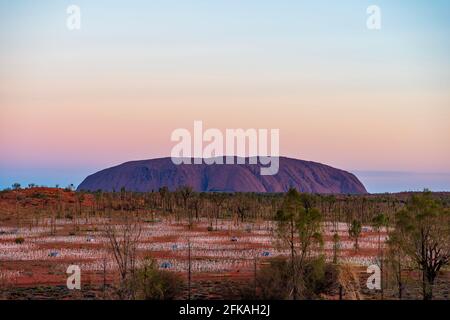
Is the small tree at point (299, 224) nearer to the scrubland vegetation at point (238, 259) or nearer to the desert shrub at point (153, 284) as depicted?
the scrubland vegetation at point (238, 259)

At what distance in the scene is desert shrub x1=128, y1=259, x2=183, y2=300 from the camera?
2473cm

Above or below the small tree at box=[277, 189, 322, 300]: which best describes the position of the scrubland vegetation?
below

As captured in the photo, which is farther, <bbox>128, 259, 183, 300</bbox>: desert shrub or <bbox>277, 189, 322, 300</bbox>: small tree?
<bbox>277, 189, 322, 300</bbox>: small tree

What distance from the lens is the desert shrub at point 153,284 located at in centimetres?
2473

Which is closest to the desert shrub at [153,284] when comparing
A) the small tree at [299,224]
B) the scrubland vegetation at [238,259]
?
the scrubland vegetation at [238,259]

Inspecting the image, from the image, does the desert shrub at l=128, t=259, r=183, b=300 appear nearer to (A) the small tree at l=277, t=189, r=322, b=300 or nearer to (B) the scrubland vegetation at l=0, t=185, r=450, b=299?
(B) the scrubland vegetation at l=0, t=185, r=450, b=299

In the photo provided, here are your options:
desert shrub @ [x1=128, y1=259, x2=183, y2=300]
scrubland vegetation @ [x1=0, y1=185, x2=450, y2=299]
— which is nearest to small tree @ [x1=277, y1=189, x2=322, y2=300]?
scrubland vegetation @ [x1=0, y1=185, x2=450, y2=299]

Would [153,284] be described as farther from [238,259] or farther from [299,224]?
[238,259]

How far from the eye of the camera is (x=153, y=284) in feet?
83.7

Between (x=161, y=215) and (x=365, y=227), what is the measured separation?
26295mm

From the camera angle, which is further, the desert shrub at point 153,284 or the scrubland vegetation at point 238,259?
the scrubland vegetation at point 238,259

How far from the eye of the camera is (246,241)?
5228 cm

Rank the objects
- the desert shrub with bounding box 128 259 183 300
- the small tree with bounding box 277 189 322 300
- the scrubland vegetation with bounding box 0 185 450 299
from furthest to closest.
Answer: the small tree with bounding box 277 189 322 300, the scrubland vegetation with bounding box 0 185 450 299, the desert shrub with bounding box 128 259 183 300

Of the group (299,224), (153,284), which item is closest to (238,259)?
(299,224)
